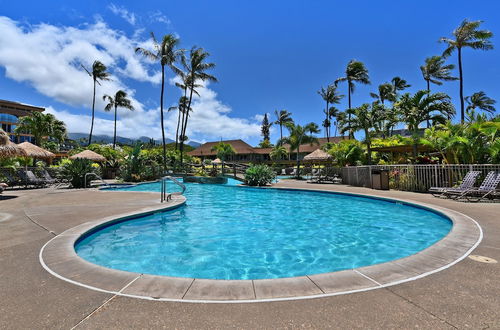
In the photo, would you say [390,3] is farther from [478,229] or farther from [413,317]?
[413,317]

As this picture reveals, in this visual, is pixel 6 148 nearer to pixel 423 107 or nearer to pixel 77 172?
pixel 77 172

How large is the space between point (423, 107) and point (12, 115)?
88366 millimetres

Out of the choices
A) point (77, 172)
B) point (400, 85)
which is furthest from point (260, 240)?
point (400, 85)

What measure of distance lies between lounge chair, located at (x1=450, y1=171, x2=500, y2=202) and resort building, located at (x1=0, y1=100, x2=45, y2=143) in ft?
262

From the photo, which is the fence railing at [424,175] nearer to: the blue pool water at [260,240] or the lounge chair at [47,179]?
the blue pool water at [260,240]

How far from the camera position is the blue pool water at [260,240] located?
15.1 ft

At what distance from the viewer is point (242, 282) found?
291 cm

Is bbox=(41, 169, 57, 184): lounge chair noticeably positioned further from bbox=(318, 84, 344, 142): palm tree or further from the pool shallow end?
bbox=(318, 84, 344, 142): palm tree

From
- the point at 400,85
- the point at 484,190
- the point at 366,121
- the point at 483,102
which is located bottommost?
the point at 484,190

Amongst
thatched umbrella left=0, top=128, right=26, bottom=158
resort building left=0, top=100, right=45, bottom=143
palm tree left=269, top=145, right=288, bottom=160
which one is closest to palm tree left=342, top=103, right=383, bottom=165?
thatched umbrella left=0, top=128, right=26, bottom=158

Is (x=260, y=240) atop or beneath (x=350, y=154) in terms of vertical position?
beneath

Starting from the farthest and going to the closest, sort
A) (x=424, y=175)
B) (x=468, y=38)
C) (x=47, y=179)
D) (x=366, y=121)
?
1. (x=468, y=38)
2. (x=366, y=121)
3. (x=47, y=179)
4. (x=424, y=175)

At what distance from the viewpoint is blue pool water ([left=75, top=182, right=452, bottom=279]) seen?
4.59 m

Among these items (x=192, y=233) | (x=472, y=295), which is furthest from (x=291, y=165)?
(x=472, y=295)
